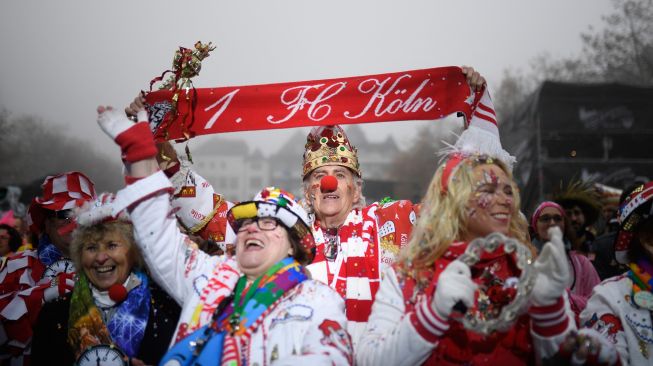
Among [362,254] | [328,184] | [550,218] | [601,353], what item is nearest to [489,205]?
[601,353]

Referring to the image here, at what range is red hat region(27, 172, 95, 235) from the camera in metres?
4.41

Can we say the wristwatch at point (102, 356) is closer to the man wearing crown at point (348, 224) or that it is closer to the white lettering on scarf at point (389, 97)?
the man wearing crown at point (348, 224)

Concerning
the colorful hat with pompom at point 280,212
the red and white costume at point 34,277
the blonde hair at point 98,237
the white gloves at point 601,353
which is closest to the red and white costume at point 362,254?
the colorful hat with pompom at point 280,212

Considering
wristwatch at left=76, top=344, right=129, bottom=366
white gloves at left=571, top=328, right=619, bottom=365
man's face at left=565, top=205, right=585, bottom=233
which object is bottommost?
wristwatch at left=76, top=344, right=129, bottom=366

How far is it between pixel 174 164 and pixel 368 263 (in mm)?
1476

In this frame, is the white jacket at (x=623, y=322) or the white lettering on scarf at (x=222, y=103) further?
the white lettering on scarf at (x=222, y=103)

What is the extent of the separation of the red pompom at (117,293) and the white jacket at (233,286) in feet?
1.58

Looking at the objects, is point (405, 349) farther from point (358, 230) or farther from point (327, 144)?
point (327, 144)

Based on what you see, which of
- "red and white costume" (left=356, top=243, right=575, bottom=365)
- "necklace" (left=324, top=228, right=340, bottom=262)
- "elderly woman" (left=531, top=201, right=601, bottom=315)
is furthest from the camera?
"elderly woman" (left=531, top=201, right=601, bottom=315)

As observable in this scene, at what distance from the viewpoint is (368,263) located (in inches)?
142

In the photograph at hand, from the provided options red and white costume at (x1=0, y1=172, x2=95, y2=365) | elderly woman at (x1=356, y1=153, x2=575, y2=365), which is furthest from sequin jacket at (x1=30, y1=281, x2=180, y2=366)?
elderly woman at (x1=356, y1=153, x2=575, y2=365)

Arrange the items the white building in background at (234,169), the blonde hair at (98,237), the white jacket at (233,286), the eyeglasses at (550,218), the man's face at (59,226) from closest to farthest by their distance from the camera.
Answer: the white jacket at (233,286)
the blonde hair at (98,237)
the man's face at (59,226)
the eyeglasses at (550,218)
the white building in background at (234,169)

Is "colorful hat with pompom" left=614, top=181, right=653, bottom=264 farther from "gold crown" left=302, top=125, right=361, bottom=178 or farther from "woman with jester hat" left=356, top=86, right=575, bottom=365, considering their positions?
"gold crown" left=302, top=125, right=361, bottom=178

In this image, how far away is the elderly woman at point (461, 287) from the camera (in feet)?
7.32
